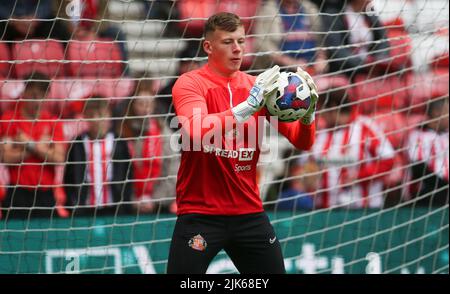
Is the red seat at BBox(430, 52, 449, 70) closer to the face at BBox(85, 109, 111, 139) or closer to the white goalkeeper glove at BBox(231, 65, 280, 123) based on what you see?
the face at BBox(85, 109, 111, 139)

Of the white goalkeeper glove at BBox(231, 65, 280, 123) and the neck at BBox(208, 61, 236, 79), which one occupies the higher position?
the neck at BBox(208, 61, 236, 79)

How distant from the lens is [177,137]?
6504 mm

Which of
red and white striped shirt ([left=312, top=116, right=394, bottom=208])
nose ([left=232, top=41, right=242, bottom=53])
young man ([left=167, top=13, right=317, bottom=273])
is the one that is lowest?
young man ([left=167, top=13, right=317, bottom=273])

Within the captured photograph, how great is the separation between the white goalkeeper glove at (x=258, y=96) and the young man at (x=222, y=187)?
0.25m

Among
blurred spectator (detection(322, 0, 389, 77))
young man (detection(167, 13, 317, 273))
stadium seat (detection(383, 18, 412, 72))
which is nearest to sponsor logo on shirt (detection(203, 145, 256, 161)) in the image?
young man (detection(167, 13, 317, 273))

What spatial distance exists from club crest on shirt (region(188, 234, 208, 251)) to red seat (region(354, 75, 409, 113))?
2.39m

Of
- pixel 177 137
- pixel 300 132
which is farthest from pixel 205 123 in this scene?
pixel 177 137

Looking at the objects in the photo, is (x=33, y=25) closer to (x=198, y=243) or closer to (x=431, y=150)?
(x=198, y=243)

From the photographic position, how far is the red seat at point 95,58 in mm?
6395

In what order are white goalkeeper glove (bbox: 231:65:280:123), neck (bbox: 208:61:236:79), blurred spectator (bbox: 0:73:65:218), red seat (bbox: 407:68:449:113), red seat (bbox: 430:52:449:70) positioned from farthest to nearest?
red seat (bbox: 407:68:449:113), red seat (bbox: 430:52:449:70), blurred spectator (bbox: 0:73:65:218), neck (bbox: 208:61:236:79), white goalkeeper glove (bbox: 231:65:280:123)

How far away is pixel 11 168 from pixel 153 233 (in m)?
1.04

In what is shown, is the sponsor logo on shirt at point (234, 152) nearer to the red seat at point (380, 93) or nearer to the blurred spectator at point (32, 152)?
the blurred spectator at point (32, 152)

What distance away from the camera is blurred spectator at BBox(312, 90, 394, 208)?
6.91 meters

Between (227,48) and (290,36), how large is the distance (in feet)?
7.44
